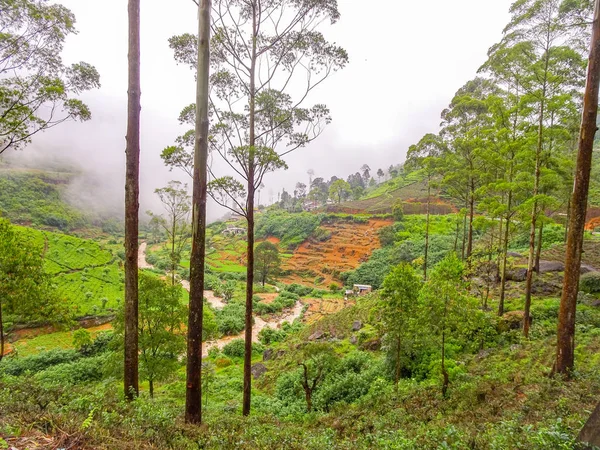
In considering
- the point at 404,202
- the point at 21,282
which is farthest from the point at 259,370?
the point at 404,202

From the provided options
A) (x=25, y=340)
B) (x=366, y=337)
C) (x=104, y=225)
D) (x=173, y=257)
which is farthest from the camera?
(x=104, y=225)

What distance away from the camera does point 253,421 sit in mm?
5641

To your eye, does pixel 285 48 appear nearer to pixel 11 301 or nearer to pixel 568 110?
pixel 568 110

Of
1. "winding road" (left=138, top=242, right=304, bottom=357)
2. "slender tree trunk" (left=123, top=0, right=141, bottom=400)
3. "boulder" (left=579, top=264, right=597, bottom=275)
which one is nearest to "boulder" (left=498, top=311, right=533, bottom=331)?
"boulder" (left=579, top=264, right=597, bottom=275)

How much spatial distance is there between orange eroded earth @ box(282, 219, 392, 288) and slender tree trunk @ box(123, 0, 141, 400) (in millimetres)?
36368

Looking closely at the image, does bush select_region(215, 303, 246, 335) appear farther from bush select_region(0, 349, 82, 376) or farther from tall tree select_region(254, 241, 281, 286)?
tall tree select_region(254, 241, 281, 286)

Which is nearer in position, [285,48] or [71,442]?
[71,442]

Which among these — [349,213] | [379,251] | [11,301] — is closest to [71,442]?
[11,301]

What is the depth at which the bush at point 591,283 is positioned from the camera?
42.9ft

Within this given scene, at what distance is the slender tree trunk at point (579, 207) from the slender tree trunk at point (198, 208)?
700 cm

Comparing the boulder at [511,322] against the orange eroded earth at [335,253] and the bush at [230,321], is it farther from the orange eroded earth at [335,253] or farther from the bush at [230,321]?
the orange eroded earth at [335,253]

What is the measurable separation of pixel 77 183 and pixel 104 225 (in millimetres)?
25172

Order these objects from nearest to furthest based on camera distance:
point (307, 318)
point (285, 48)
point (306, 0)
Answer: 1. point (306, 0)
2. point (285, 48)
3. point (307, 318)

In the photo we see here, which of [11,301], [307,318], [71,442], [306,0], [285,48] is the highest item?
[306,0]
